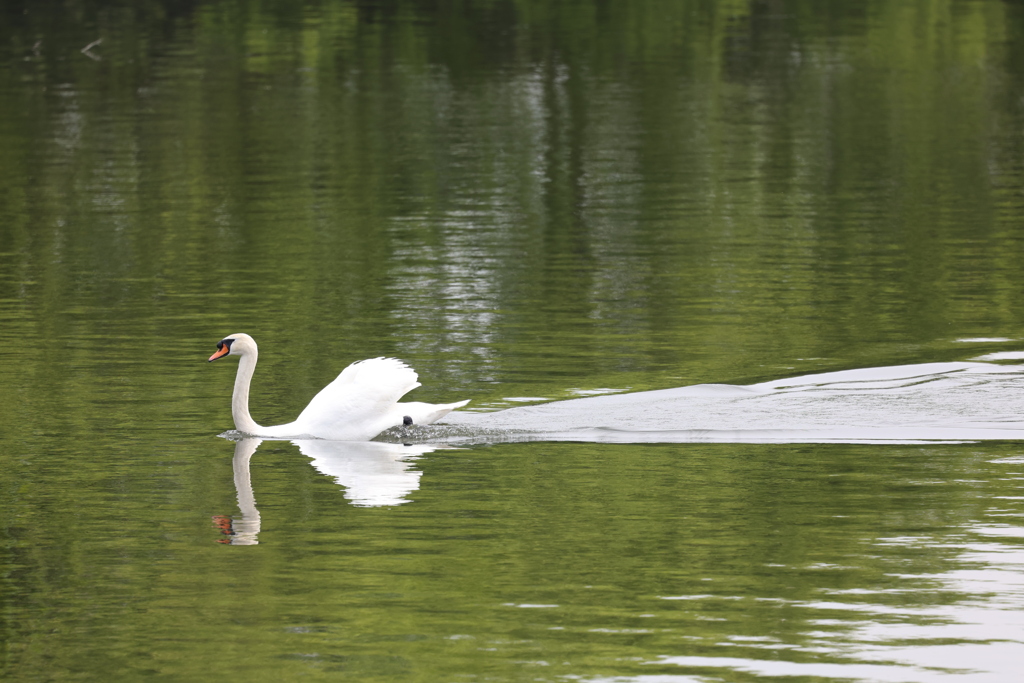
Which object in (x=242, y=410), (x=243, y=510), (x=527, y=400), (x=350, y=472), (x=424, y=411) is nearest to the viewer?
(x=243, y=510)

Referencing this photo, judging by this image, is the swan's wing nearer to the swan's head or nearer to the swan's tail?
the swan's tail

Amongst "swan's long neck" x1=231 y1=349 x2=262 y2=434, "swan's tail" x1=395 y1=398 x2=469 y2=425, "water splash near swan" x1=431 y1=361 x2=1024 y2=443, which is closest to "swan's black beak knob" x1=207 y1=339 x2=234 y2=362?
"swan's long neck" x1=231 y1=349 x2=262 y2=434

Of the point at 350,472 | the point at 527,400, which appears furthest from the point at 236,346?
the point at 527,400

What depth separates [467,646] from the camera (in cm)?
920

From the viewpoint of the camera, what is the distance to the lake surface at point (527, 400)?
950 cm

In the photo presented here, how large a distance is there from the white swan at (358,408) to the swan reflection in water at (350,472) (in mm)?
110

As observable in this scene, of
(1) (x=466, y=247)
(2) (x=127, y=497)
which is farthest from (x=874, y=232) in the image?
(2) (x=127, y=497)

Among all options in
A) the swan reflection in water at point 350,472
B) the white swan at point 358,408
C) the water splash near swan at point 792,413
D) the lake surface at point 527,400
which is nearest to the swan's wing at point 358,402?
the white swan at point 358,408

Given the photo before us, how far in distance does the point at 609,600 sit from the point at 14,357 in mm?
10415

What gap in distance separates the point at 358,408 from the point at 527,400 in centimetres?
188

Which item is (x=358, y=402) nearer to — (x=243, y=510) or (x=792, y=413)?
(x=243, y=510)

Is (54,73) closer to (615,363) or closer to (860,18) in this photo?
(860,18)

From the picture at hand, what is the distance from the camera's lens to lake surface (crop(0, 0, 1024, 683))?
9.50 m

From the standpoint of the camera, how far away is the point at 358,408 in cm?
1451
